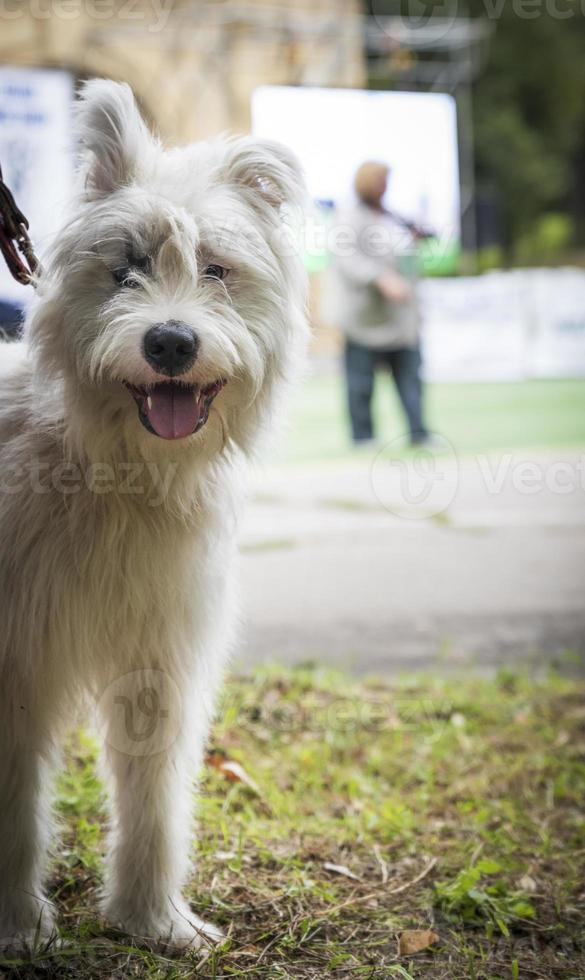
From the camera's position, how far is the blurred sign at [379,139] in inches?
245

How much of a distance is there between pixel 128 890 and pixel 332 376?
874 centimetres

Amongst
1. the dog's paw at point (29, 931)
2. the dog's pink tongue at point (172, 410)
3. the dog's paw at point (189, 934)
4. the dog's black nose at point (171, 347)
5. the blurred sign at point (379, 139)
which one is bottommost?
the dog's paw at point (189, 934)

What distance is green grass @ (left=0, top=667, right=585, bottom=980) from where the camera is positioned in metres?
2.12

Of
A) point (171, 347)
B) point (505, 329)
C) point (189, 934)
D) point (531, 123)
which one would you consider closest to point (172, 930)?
point (189, 934)

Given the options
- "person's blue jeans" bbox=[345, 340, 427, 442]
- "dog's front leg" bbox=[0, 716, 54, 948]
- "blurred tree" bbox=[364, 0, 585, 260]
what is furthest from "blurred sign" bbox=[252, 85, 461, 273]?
"blurred tree" bbox=[364, 0, 585, 260]

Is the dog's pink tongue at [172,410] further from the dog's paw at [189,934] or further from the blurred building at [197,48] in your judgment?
the blurred building at [197,48]

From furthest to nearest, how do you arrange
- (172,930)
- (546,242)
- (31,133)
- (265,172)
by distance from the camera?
1. (546,242)
2. (31,133)
3. (172,930)
4. (265,172)

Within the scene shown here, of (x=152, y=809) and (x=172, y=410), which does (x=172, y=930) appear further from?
(x=172, y=410)

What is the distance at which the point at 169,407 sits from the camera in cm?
181

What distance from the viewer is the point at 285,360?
6.61 ft

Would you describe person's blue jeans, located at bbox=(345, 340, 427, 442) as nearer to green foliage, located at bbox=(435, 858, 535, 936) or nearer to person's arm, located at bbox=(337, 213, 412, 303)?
person's arm, located at bbox=(337, 213, 412, 303)

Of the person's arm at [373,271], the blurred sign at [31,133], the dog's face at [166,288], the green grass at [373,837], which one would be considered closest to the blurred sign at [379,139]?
the person's arm at [373,271]

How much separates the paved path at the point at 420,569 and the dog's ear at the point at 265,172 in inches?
101

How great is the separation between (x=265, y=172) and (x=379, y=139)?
21.0 ft
